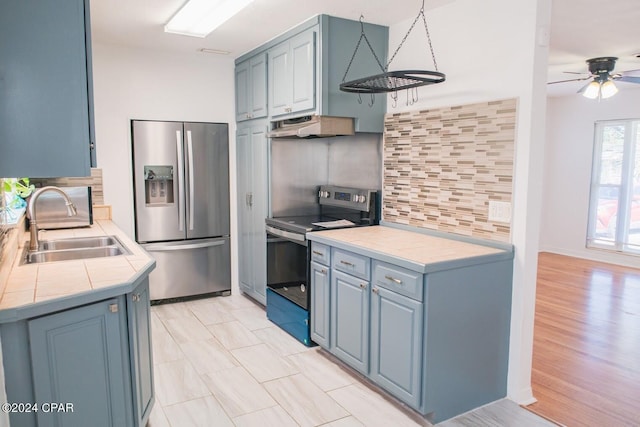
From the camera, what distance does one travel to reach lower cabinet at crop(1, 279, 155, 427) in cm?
174

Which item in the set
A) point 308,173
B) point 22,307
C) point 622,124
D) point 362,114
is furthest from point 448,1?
point 622,124

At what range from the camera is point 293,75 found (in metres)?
3.61

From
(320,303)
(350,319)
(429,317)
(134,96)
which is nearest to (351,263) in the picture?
(350,319)

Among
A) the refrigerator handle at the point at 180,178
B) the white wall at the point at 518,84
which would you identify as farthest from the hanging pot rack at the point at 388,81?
the refrigerator handle at the point at 180,178

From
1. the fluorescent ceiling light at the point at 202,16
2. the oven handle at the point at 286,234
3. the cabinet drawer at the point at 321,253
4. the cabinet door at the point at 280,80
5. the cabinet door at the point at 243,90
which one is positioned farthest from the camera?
the cabinet door at the point at 243,90

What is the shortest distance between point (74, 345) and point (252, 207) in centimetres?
262

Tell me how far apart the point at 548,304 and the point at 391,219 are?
2.22m

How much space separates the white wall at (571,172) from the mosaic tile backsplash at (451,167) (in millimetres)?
4758

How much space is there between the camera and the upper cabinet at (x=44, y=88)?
1748mm

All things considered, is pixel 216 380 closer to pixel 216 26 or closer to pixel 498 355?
pixel 498 355

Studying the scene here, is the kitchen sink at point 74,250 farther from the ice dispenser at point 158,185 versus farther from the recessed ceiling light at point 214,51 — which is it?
the recessed ceiling light at point 214,51

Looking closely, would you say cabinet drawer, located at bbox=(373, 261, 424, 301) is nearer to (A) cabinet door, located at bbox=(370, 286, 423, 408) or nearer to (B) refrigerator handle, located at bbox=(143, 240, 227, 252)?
(A) cabinet door, located at bbox=(370, 286, 423, 408)

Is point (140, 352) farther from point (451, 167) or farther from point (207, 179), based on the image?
point (207, 179)

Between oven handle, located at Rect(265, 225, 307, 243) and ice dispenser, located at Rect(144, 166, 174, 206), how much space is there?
1089 mm
